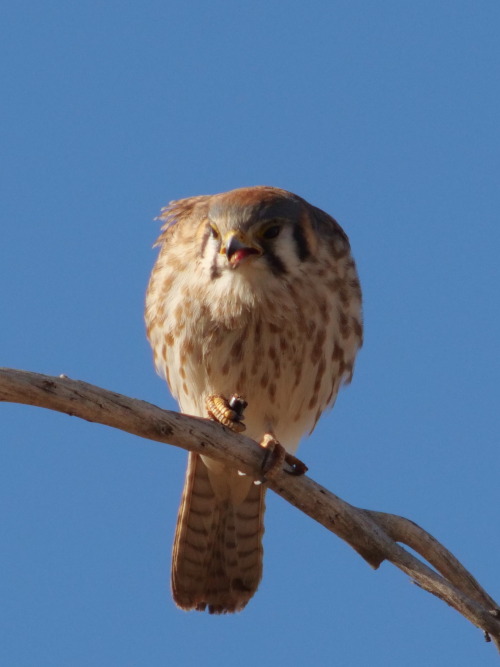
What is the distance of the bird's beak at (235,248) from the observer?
4766 mm

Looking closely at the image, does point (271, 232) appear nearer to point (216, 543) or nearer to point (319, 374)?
point (319, 374)

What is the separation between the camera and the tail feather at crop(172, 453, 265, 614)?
5262mm

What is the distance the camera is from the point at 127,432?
11.7 ft

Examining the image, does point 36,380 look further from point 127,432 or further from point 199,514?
point 199,514

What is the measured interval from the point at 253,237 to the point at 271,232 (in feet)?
0.31

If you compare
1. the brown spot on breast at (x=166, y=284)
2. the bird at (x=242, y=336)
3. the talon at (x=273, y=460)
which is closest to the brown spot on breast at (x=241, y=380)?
the bird at (x=242, y=336)

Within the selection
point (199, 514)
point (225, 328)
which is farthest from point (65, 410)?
point (199, 514)

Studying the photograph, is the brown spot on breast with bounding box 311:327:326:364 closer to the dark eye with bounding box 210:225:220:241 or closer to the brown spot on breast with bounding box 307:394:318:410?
the brown spot on breast with bounding box 307:394:318:410

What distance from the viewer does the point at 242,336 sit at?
489 centimetres

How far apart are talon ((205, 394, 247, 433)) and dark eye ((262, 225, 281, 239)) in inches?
31.6

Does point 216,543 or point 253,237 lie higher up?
point 253,237

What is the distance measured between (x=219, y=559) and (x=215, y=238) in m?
1.48

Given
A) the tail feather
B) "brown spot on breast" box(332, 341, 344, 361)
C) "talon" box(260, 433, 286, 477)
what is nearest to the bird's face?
"brown spot on breast" box(332, 341, 344, 361)

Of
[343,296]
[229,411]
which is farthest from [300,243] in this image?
[229,411]
